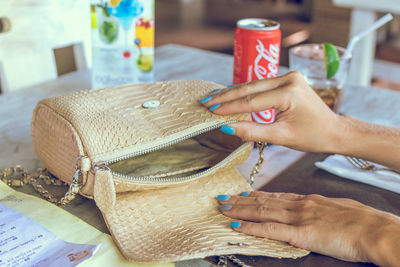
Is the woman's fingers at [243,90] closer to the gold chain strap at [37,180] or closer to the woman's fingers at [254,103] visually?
the woman's fingers at [254,103]

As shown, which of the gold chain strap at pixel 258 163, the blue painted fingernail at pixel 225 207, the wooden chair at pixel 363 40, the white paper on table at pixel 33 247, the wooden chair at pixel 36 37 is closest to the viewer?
the white paper on table at pixel 33 247

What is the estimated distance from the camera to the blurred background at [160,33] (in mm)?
1168

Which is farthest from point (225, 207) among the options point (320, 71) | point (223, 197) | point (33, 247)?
point (320, 71)

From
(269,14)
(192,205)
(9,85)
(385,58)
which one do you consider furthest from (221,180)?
(269,14)

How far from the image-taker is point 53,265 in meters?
0.50

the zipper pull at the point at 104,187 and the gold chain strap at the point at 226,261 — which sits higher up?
the zipper pull at the point at 104,187

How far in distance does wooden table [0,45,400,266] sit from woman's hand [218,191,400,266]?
49mm

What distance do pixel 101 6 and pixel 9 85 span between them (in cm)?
42

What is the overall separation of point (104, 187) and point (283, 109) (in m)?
0.31

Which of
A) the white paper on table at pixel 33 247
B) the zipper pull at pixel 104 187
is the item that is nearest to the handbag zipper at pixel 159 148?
the zipper pull at pixel 104 187

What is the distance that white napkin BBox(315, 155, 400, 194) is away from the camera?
72cm

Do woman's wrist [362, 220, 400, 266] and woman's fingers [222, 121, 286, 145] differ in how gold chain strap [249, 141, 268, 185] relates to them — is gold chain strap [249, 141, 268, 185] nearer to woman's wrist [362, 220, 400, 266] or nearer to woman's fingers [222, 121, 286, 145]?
woman's fingers [222, 121, 286, 145]

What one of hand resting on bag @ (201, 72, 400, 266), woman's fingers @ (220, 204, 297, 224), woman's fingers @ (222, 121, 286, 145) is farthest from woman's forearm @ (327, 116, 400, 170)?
woman's fingers @ (220, 204, 297, 224)

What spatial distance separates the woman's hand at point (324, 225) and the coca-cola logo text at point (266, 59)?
0.27 m
